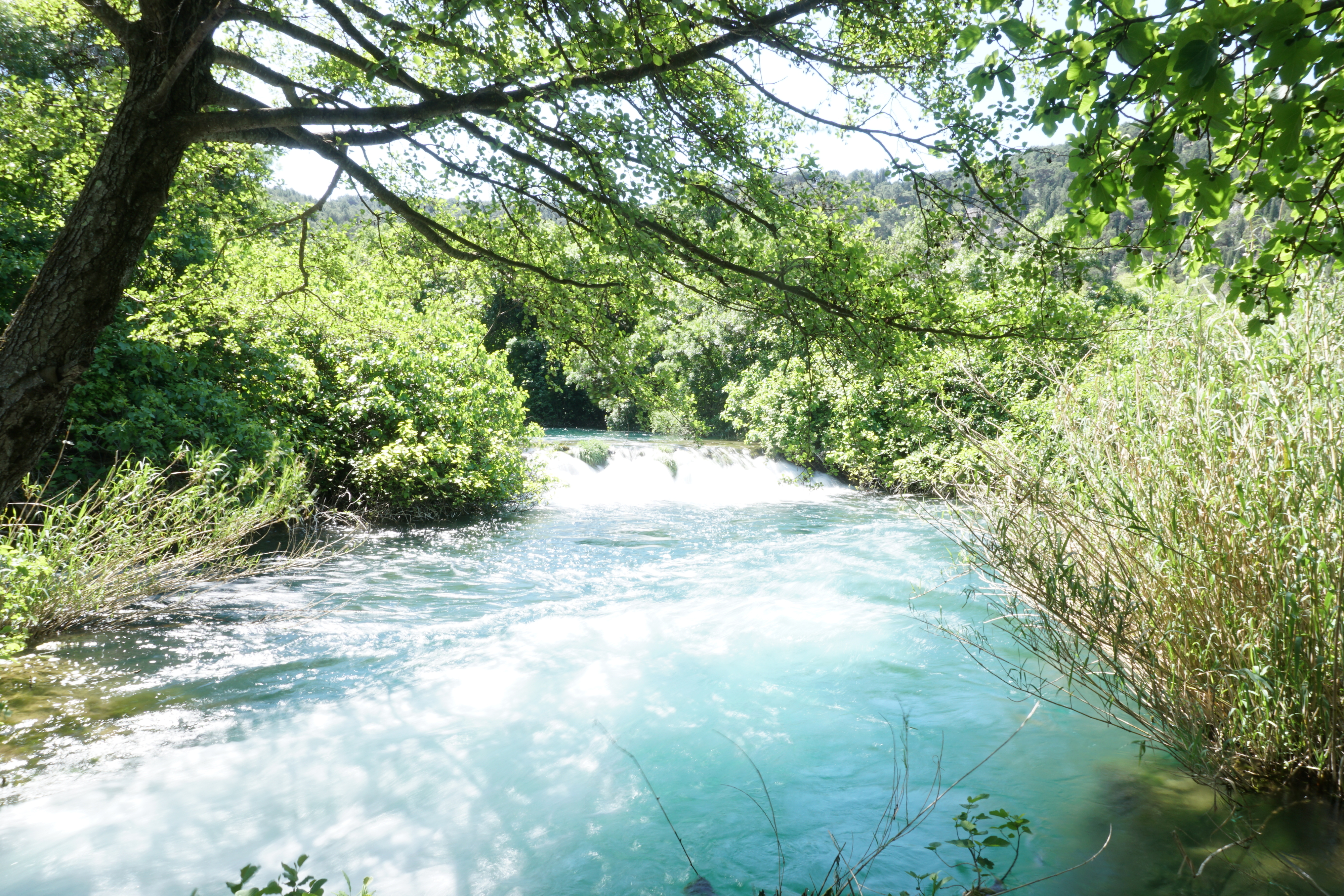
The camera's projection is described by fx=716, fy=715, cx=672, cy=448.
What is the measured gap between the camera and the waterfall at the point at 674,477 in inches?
613

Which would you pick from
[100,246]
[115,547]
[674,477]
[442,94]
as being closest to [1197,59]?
[442,94]

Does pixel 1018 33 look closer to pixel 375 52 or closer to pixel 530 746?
pixel 530 746

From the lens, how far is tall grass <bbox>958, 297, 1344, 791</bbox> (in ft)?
10.0

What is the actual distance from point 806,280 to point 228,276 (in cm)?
693

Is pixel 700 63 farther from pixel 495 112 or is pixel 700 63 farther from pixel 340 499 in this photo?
pixel 340 499

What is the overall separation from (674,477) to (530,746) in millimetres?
12540

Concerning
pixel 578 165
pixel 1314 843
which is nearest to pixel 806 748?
pixel 1314 843

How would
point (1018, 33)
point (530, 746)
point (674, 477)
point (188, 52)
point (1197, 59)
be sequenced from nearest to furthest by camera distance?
point (1197, 59) < point (1018, 33) < point (188, 52) < point (530, 746) < point (674, 477)

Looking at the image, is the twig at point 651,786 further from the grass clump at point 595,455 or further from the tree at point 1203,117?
the grass clump at point 595,455

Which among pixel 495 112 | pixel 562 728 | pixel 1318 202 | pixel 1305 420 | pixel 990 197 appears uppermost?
pixel 495 112

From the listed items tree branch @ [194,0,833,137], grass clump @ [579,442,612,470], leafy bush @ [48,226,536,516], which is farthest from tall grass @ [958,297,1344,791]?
grass clump @ [579,442,612,470]

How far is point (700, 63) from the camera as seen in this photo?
6.16 m

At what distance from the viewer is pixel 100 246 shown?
12.5 feet

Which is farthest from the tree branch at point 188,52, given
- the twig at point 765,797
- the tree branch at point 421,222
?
the twig at point 765,797
